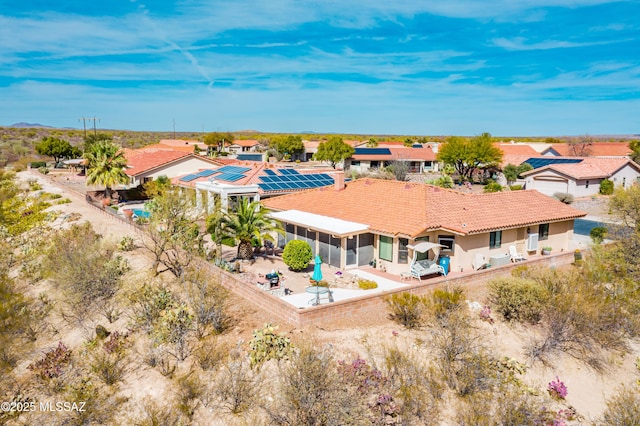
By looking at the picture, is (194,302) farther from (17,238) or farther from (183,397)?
(17,238)

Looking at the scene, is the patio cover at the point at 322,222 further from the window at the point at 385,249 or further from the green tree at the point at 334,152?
the green tree at the point at 334,152

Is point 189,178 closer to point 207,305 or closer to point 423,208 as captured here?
point 423,208

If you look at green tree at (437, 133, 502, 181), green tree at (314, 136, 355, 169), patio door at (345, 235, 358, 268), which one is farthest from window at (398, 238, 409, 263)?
green tree at (314, 136, 355, 169)

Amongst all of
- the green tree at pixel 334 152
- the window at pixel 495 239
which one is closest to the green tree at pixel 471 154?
the green tree at pixel 334 152

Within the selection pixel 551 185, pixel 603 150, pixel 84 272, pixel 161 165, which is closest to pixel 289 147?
pixel 161 165

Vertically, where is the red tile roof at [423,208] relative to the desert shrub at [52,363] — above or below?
above

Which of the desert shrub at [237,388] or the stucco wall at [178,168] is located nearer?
the desert shrub at [237,388]

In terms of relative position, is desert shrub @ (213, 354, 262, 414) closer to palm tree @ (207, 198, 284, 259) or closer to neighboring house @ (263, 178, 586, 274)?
neighboring house @ (263, 178, 586, 274)
